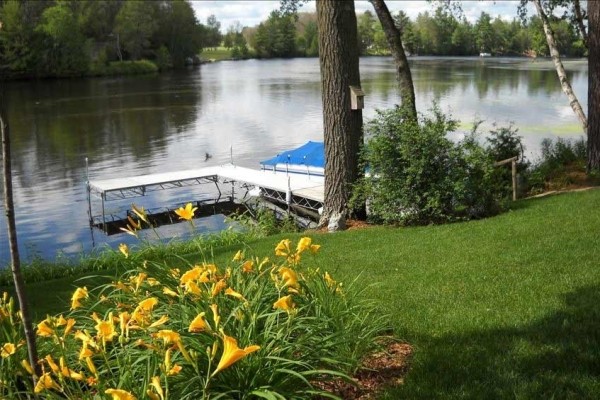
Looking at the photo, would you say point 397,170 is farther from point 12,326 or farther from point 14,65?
point 14,65

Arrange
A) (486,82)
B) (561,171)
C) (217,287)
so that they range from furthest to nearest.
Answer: (486,82) < (561,171) < (217,287)

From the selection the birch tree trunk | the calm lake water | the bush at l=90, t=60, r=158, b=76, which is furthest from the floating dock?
the bush at l=90, t=60, r=158, b=76

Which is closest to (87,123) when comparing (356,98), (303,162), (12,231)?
(303,162)

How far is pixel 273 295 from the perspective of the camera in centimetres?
377

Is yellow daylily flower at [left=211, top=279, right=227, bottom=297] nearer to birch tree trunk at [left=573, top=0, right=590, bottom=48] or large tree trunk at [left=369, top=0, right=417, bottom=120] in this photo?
large tree trunk at [left=369, top=0, right=417, bottom=120]

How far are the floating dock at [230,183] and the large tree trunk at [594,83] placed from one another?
7.36 meters

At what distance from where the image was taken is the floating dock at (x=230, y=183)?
1900 cm

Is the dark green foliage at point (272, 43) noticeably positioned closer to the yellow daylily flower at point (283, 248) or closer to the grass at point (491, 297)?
the grass at point (491, 297)

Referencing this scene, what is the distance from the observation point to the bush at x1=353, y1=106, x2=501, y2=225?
9320 mm

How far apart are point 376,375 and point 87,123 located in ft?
115

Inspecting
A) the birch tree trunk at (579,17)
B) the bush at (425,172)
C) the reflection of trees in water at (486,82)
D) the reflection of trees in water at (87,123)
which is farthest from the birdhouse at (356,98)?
the reflection of trees in water at (486,82)

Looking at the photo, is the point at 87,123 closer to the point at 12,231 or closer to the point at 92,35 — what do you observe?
the point at 12,231

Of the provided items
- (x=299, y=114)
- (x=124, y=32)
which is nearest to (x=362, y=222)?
(x=299, y=114)

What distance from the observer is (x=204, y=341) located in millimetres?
3213
